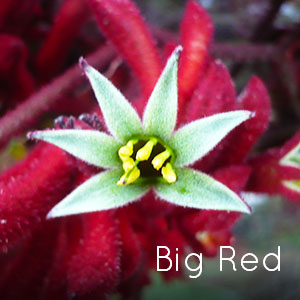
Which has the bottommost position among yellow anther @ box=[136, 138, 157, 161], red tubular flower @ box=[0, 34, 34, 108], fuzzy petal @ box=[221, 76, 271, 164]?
yellow anther @ box=[136, 138, 157, 161]

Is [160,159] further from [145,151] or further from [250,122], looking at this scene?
[250,122]

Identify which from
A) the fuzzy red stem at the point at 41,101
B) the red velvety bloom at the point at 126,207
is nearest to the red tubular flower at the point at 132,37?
the red velvety bloom at the point at 126,207

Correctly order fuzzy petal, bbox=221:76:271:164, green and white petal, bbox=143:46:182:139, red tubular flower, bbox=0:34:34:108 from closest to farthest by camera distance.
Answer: green and white petal, bbox=143:46:182:139, fuzzy petal, bbox=221:76:271:164, red tubular flower, bbox=0:34:34:108

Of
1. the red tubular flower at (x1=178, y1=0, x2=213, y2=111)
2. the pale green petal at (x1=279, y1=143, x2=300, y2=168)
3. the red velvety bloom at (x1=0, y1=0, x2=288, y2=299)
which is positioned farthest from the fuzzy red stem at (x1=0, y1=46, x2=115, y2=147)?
the pale green petal at (x1=279, y1=143, x2=300, y2=168)

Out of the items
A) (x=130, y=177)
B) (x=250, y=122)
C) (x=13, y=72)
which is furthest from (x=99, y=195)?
(x=13, y=72)

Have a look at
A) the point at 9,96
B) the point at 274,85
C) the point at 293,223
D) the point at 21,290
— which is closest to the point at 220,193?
the point at 21,290

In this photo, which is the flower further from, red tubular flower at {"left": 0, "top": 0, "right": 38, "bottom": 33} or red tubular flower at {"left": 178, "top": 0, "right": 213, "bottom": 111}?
red tubular flower at {"left": 0, "top": 0, "right": 38, "bottom": 33}

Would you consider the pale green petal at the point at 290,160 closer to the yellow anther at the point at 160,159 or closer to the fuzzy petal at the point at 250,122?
the fuzzy petal at the point at 250,122

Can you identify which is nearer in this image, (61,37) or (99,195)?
(99,195)
